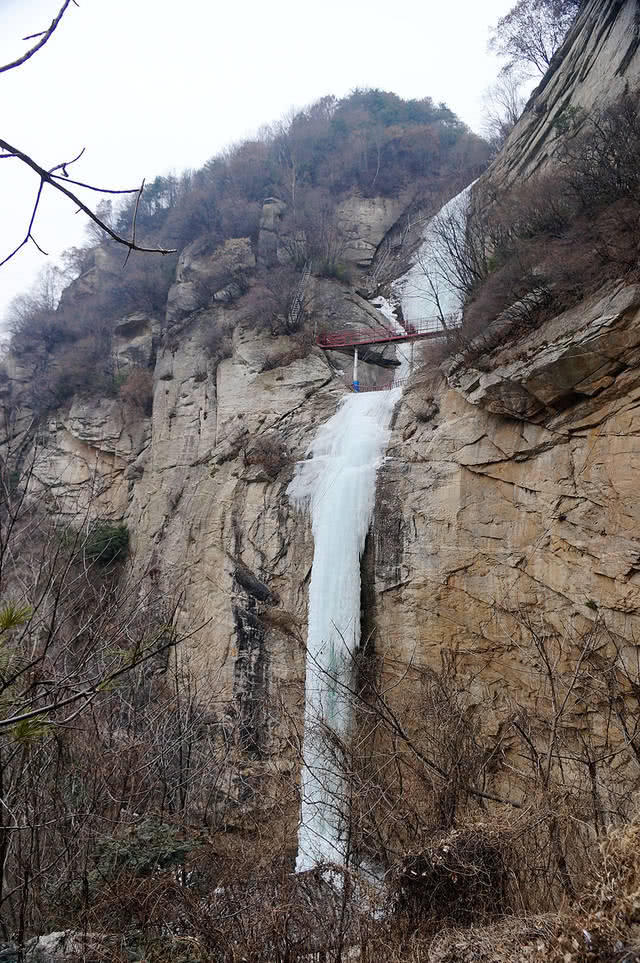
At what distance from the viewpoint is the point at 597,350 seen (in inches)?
311

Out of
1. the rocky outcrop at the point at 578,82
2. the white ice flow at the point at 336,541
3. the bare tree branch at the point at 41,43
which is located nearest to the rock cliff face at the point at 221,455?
the white ice flow at the point at 336,541

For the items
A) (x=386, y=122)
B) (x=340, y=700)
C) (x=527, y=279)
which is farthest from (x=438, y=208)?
(x=340, y=700)

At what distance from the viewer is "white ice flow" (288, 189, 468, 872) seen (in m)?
9.95

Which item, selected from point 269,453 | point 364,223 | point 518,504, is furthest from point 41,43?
point 364,223

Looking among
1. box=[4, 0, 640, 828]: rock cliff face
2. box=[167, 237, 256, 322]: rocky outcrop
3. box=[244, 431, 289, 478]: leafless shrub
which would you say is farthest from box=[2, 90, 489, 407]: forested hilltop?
box=[244, 431, 289, 478]: leafless shrub

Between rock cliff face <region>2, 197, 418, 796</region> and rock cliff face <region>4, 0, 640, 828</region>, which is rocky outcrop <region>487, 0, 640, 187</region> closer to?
rock cliff face <region>4, 0, 640, 828</region>

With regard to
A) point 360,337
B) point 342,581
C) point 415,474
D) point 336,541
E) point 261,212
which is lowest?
point 342,581

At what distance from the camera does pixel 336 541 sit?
36.8ft

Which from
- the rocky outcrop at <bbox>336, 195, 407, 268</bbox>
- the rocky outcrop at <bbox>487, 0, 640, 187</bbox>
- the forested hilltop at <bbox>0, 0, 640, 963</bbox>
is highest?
the rocky outcrop at <bbox>336, 195, 407, 268</bbox>

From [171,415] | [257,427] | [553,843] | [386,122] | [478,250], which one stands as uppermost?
[386,122]

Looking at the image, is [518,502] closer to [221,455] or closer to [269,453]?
[269,453]

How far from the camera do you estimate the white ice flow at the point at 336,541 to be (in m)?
9.95

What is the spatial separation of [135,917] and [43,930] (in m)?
0.66

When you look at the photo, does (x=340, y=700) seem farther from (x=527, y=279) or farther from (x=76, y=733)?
(x=527, y=279)
